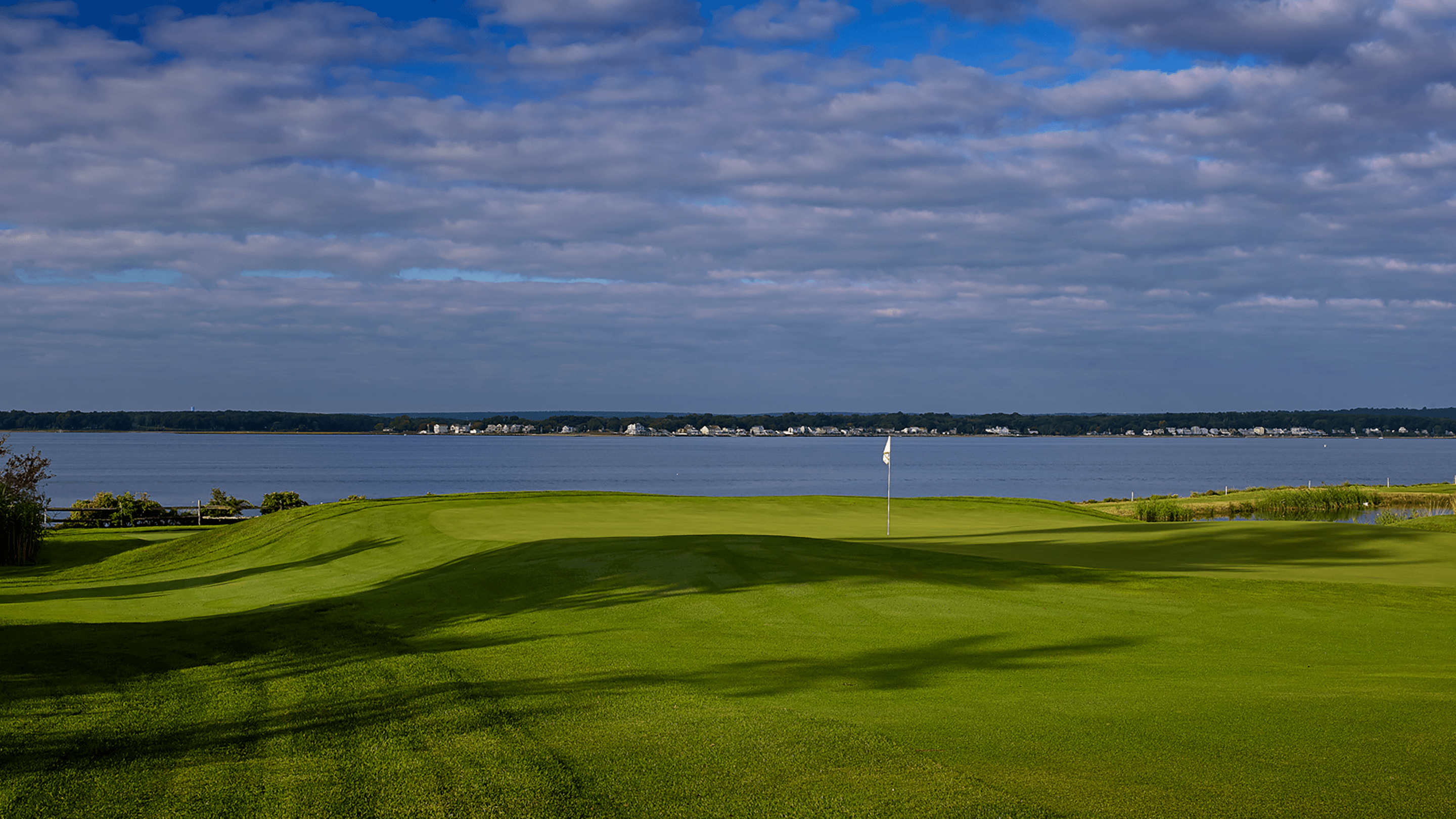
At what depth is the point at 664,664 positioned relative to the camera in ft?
31.1

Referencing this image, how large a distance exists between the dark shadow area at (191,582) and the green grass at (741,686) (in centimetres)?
16

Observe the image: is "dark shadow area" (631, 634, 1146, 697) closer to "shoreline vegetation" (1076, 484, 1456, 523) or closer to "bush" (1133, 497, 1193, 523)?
"bush" (1133, 497, 1193, 523)

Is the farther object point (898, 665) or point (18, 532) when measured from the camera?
point (18, 532)

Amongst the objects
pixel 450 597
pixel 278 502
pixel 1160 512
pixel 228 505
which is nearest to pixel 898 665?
pixel 450 597

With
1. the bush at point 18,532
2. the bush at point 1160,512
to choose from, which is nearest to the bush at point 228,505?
the bush at point 18,532

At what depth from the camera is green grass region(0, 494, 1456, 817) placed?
5738 millimetres

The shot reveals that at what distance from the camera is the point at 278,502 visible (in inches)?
1465

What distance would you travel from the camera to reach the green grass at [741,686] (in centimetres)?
574

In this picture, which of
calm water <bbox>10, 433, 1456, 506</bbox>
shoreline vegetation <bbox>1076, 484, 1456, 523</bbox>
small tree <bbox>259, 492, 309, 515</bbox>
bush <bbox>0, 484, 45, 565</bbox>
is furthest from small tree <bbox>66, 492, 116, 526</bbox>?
shoreline vegetation <bbox>1076, 484, 1456, 523</bbox>

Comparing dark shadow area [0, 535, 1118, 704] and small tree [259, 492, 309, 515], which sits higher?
dark shadow area [0, 535, 1118, 704]

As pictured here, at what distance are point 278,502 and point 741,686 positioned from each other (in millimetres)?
33626

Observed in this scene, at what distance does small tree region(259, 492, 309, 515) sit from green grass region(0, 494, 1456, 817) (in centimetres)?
1878

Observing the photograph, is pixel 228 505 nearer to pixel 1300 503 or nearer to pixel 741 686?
pixel 741 686

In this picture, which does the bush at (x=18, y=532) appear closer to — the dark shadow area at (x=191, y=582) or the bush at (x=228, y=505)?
the dark shadow area at (x=191, y=582)
